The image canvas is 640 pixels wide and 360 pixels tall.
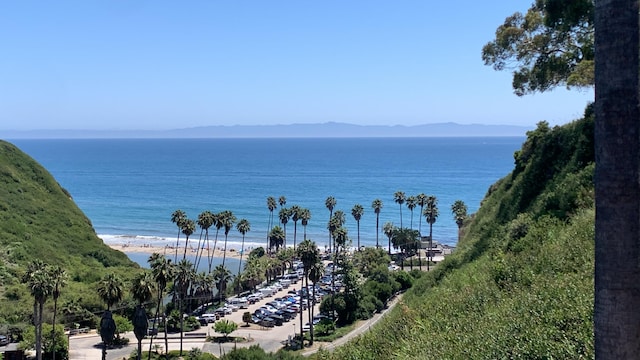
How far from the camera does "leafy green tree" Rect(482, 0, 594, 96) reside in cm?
1994

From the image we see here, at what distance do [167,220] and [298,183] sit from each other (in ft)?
208

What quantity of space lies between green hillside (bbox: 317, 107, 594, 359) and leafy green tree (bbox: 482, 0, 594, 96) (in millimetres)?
2896

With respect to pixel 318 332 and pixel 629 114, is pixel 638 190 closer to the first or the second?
pixel 629 114

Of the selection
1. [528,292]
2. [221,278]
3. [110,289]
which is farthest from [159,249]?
[528,292]

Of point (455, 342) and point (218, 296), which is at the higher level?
point (455, 342)

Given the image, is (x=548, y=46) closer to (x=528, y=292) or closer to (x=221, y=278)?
(x=528, y=292)

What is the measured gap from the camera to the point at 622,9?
4.97 m

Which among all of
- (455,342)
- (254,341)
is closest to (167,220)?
(254,341)

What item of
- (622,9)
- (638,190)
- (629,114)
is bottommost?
(638,190)

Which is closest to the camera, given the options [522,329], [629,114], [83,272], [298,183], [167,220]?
[629,114]

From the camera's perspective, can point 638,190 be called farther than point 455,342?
No

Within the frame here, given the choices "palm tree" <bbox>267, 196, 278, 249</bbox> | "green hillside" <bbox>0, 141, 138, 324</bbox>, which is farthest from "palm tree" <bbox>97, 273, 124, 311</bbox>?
"palm tree" <bbox>267, 196, 278, 249</bbox>

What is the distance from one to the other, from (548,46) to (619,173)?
20.4 m

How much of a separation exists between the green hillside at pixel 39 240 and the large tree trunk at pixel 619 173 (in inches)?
1900
